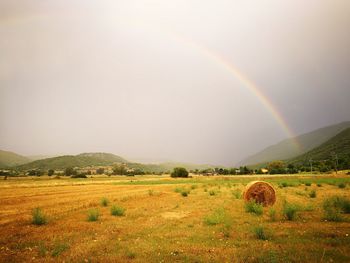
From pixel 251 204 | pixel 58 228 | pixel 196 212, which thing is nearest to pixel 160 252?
pixel 58 228

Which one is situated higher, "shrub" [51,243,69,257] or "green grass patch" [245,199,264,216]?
"green grass patch" [245,199,264,216]

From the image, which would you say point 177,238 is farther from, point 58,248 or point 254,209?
point 254,209

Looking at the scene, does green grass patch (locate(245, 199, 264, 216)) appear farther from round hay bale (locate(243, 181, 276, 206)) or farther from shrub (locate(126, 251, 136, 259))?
shrub (locate(126, 251, 136, 259))

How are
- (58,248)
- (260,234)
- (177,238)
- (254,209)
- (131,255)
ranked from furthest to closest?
(254,209) < (177,238) < (260,234) < (58,248) < (131,255)

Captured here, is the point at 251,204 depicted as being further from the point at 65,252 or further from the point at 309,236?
the point at 65,252

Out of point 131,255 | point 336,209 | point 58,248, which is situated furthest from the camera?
point 336,209

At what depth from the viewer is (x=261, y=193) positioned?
20734mm

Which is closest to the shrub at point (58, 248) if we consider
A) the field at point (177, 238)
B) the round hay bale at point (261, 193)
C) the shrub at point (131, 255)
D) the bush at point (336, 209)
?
the field at point (177, 238)

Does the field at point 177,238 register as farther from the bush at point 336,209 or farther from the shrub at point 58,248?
the bush at point 336,209

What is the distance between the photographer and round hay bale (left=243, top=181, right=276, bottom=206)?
805 inches

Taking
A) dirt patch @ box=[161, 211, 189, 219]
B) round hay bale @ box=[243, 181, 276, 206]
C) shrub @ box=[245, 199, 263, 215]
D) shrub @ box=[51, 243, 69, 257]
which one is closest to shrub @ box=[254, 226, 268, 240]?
shrub @ box=[245, 199, 263, 215]

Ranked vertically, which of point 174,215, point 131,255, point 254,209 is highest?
point 254,209

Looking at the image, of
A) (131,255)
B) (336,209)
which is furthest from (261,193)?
(131,255)

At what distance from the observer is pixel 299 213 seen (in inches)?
635
